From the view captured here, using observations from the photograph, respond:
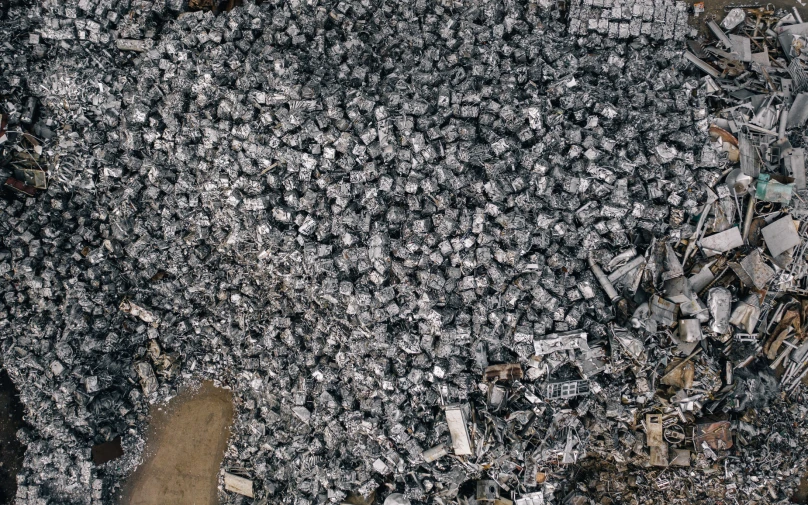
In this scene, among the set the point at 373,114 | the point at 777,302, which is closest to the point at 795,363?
the point at 777,302

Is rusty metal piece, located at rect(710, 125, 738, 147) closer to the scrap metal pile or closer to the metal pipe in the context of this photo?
the scrap metal pile

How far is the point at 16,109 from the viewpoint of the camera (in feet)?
25.1

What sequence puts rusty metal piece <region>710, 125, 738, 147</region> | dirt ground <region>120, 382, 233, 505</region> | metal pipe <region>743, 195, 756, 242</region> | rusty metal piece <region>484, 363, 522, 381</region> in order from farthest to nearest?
dirt ground <region>120, 382, 233, 505</region>
rusty metal piece <region>710, 125, 738, 147</region>
metal pipe <region>743, 195, 756, 242</region>
rusty metal piece <region>484, 363, 522, 381</region>

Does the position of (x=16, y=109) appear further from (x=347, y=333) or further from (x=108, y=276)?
(x=347, y=333)

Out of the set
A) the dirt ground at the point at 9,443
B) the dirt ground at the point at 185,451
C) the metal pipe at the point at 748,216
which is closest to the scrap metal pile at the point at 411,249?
the metal pipe at the point at 748,216

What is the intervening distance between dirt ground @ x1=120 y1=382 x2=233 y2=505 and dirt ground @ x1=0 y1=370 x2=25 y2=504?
1.60m

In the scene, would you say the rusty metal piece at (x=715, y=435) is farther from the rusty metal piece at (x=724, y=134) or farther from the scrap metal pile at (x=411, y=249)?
the rusty metal piece at (x=724, y=134)

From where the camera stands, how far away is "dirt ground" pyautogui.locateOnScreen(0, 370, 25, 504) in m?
7.45

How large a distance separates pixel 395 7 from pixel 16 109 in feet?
18.6

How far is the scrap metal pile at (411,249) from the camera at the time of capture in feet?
21.5

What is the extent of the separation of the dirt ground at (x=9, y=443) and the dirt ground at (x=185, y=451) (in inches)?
62.8

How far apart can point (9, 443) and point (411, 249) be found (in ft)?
20.9

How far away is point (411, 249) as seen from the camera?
661 centimetres

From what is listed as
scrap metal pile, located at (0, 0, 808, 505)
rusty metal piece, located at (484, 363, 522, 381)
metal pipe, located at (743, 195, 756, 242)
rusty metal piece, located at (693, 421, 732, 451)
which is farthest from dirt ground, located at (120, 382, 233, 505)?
metal pipe, located at (743, 195, 756, 242)
